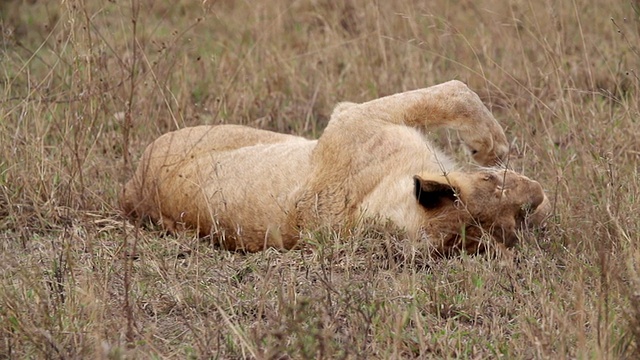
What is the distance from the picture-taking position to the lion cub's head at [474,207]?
4633 mm

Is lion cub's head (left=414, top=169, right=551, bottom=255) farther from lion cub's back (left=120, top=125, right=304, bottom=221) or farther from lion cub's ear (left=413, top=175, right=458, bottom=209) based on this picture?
lion cub's back (left=120, top=125, right=304, bottom=221)

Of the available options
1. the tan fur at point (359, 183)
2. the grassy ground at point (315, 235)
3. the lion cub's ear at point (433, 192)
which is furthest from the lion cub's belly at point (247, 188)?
the lion cub's ear at point (433, 192)

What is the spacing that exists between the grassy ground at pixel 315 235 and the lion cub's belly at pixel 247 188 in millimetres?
223

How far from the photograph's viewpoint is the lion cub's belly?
5.28m

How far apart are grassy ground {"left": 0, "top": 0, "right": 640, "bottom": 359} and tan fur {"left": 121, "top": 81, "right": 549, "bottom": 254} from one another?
0.15 m

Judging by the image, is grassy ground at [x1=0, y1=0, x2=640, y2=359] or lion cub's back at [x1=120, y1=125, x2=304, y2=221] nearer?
grassy ground at [x1=0, y1=0, x2=640, y2=359]

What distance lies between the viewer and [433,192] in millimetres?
4633

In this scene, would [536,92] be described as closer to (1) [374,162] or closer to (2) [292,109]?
(2) [292,109]

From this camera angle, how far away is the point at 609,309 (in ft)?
12.8

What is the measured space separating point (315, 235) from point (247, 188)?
70 centimetres

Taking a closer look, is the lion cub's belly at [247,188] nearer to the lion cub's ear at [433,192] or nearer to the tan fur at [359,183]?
the tan fur at [359,183]

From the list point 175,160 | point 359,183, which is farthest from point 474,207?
point 175,160

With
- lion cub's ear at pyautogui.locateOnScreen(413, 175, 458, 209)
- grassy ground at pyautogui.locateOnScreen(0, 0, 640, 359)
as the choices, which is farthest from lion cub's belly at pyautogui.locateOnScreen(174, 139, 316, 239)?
lion cub's ear at pyautogui.locateOnScreen(413, 175, 458, 209)

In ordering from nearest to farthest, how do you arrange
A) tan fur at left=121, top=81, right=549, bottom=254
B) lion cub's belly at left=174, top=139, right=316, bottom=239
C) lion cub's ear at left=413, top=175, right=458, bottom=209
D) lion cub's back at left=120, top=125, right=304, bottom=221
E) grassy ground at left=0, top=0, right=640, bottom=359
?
grassy ground at left=0, top=0, right=640, bottom=359 < lion cub's ear at left=413, top=175, right=458, bottom=209 < tan fur at left=121, top=81, right=549, bottom=254 < lion cub's belly at left=174, top=139, right=316, bottom=239 < lion cub's back at left=120, top=125, right=304, bottom=221
